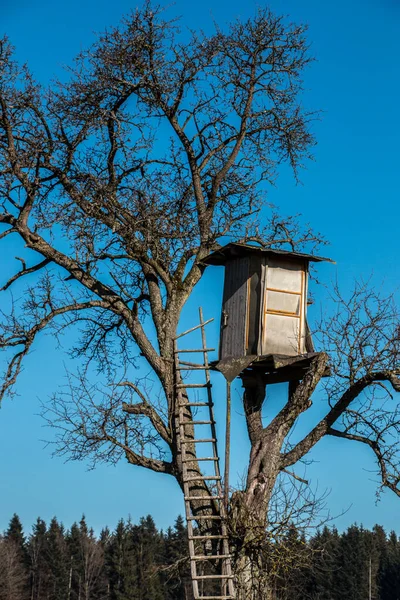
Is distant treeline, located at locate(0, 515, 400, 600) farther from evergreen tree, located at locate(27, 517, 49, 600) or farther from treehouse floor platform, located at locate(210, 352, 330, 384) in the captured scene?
treehouse floor platform, located at locate(210, 352, 330, 384)

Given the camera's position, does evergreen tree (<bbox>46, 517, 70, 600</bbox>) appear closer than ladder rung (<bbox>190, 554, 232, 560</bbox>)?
No

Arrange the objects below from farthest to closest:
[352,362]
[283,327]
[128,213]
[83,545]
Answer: [83,545] < [128,213] < [283,327] < [352,362]

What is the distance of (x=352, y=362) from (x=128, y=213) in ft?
13.6

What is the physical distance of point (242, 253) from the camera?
1252 cm

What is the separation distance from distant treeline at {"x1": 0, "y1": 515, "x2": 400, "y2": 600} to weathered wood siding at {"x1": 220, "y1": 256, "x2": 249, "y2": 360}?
45.1 m

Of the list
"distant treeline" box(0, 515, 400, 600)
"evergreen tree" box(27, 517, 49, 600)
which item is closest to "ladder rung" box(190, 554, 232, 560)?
"distant treeline" box(0, 515, 400, 600)

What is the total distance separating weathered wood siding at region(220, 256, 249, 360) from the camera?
12219 millimetres

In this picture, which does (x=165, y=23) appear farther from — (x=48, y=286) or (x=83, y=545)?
(x=83, y=545)

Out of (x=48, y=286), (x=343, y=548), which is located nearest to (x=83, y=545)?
(x=343, y=548)

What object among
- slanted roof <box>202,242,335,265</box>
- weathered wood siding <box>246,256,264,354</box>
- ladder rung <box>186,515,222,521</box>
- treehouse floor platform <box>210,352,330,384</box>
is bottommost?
ladder rung <box>186,515,222,521</box>

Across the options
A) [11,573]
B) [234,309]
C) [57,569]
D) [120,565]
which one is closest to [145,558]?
[120,565]

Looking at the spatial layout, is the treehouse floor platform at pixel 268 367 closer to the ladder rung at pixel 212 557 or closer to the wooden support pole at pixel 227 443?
the wooden support pole at pixel 227 443

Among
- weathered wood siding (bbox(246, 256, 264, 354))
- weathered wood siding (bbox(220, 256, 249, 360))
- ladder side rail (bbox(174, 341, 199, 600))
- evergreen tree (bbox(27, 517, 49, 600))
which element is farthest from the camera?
evergreen tree (bbox(27, 517, 49, 600))

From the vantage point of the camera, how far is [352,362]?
11.5 metres
